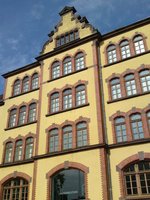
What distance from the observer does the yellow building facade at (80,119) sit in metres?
18.0

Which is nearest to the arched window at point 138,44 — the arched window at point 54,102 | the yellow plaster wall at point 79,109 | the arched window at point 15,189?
the yellow plaster wall at point 79,109

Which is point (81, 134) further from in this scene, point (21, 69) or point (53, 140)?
point (21, 69)

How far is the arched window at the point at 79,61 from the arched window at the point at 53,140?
6498 mm

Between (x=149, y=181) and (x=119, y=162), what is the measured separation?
245 cm

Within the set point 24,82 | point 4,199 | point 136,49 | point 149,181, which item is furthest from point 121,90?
point 4,199

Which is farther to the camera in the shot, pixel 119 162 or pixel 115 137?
pixel 115 137

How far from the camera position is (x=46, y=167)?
20.7 meters

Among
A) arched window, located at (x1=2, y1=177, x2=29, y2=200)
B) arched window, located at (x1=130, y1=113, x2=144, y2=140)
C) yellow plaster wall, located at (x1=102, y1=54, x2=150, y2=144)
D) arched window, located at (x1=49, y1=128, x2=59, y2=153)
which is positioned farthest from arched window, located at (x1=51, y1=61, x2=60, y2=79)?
arched window, located at (x1=2, y1=177, x2=29, y2=200)

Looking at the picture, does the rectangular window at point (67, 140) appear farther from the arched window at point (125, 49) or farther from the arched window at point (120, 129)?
the arched window at point (125, 49)

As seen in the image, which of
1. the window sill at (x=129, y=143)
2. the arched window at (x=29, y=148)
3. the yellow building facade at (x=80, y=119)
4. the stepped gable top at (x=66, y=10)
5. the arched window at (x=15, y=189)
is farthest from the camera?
the stepped gable top at (x=66, y=10)

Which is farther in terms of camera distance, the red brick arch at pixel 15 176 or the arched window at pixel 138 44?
the arched window at pixel 138 44

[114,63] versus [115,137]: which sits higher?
[114,63]

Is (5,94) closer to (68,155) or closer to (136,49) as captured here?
(68,155)

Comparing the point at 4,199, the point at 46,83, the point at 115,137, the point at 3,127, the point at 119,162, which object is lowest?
the point at 4,199
